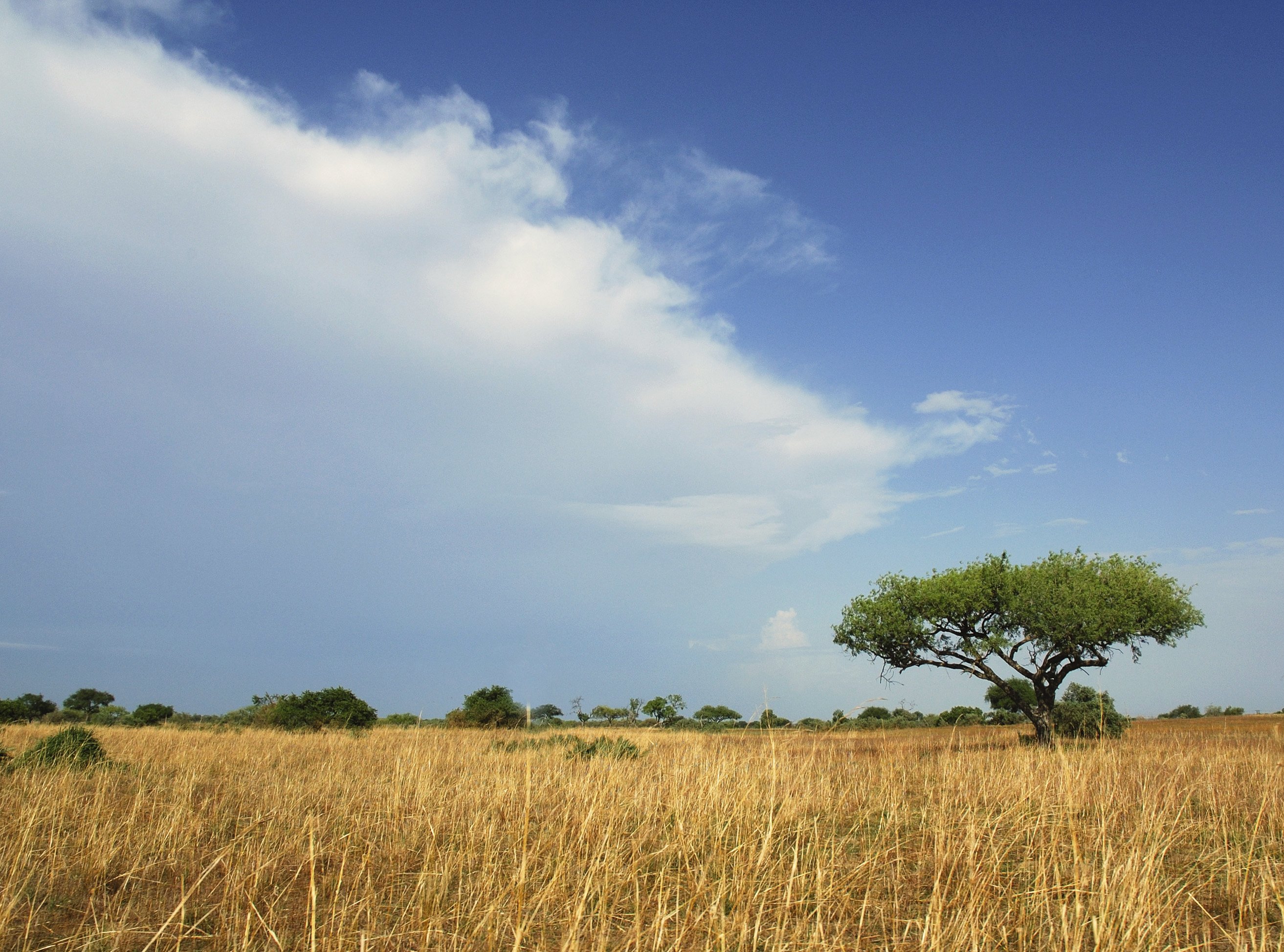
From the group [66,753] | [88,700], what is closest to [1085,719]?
[66,753]

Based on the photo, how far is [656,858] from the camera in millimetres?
6367

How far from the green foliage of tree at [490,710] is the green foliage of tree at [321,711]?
14.6 ft

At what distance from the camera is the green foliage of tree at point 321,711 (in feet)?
97.5

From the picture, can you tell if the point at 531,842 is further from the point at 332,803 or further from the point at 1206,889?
the point at 1206,889

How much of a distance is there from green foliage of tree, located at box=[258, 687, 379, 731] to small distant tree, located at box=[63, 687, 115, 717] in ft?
79.9

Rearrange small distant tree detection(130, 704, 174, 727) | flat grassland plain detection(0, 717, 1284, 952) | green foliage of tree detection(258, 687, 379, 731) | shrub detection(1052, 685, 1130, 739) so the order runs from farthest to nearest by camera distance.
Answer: small distant tree detection(130, 704, 174, 727) → green foliage of tree detection(258, 687, 379, 731) → shrub detection(1052, 685, 1130, 739) → flat grassland plain detection(0, 717, 1284, 952)

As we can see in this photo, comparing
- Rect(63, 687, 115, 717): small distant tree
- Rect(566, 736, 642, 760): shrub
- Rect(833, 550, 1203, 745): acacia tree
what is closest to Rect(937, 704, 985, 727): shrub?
Rect(833, 550, 1203, 745): acacia tree

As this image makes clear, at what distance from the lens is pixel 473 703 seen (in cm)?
3462

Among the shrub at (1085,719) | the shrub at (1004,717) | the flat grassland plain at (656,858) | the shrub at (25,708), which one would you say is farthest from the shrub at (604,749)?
the shrub at (1004,717)

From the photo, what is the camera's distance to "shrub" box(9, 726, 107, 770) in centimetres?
1122

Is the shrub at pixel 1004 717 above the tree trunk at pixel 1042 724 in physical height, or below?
below

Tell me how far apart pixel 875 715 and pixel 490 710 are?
27.5 metres

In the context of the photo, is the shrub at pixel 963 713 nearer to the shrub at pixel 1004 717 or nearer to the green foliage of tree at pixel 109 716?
the shrub at pixel 1004 717

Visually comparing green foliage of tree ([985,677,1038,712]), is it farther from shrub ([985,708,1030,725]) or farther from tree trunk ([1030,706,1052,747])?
tree trunk ([1030,706,1052,747])
